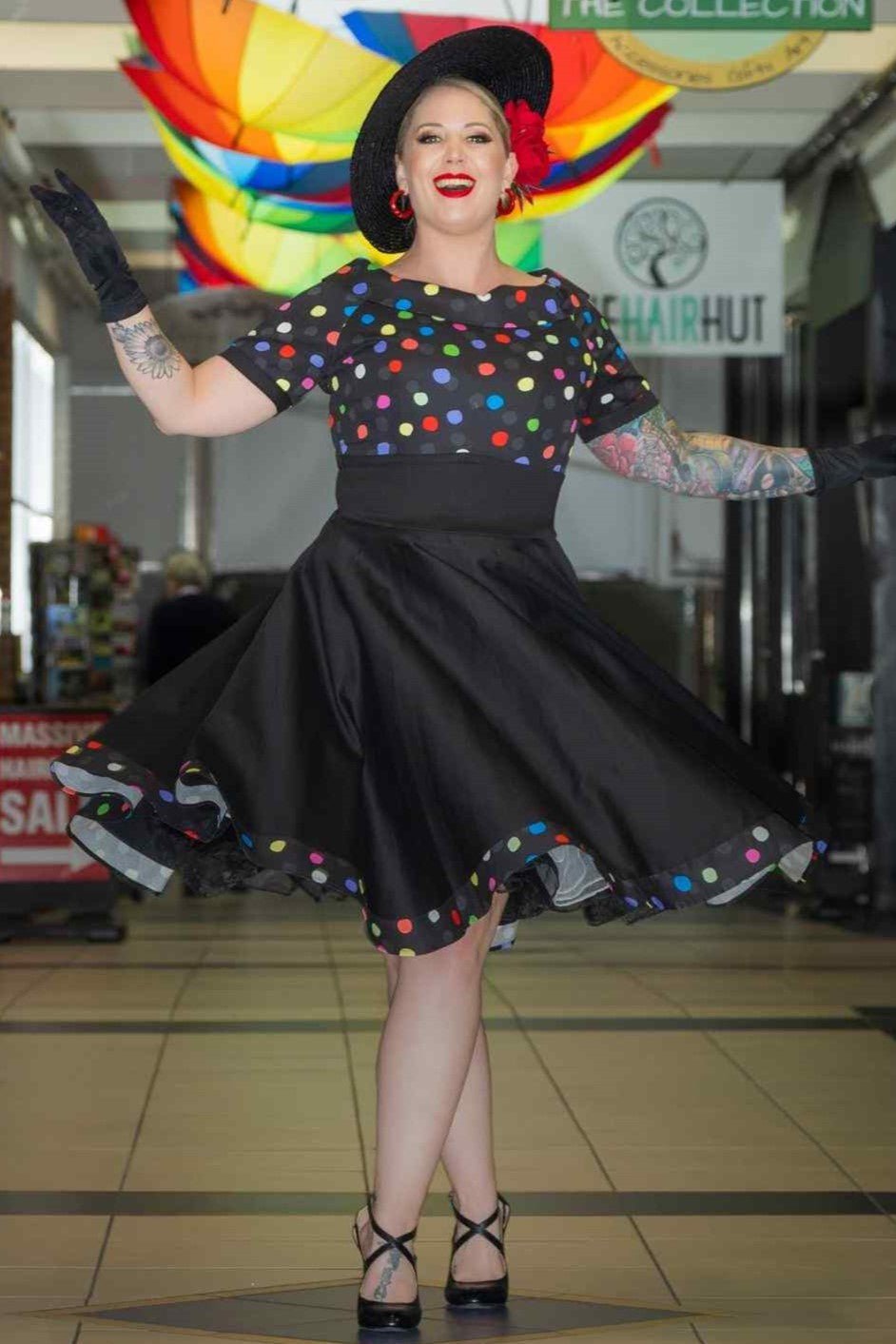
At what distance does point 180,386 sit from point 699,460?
2.14 feet

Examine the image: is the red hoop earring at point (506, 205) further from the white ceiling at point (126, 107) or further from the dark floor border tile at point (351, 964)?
the white ceiling at point (126, 107)

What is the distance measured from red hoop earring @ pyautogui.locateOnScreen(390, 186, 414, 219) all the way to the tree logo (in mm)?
6164

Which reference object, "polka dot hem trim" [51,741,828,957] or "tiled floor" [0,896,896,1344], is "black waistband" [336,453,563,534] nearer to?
"polka dot hem trim" [51,741,828,957]

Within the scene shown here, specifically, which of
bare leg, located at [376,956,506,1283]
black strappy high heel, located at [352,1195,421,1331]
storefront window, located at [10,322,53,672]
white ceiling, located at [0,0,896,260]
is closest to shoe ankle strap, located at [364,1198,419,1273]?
black strappy high heel, located at [352,1195,421,1331]

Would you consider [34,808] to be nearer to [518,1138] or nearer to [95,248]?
[518,1138]

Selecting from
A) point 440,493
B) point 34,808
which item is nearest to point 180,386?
point 440,493

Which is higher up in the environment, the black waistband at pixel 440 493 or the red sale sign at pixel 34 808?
the black waistband at pixel 440 493

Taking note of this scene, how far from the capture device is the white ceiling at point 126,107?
9.48 m

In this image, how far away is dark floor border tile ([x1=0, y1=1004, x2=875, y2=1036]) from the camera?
4906mm

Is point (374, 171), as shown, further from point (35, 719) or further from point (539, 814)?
point (35, 719)

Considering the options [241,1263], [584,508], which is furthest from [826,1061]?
[584,508]

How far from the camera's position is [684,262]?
343 inches

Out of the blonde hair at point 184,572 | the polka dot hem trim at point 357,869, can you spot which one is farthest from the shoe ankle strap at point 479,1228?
the blonde hair at point 184,572

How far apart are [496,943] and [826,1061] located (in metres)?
2.04
